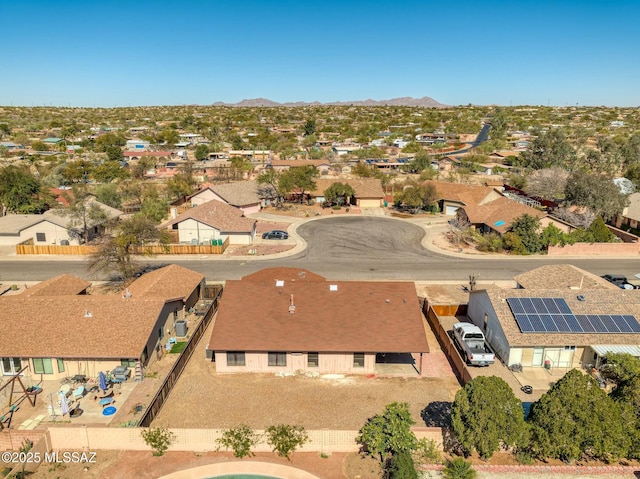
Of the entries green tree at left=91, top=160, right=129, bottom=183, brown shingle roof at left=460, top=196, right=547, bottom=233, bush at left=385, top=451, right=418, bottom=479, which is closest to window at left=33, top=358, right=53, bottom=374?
bush at left=385, top=451, right=418, bottom=479

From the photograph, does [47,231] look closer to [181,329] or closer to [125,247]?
[125,247]

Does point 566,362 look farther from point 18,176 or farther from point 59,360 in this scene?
point 18,176

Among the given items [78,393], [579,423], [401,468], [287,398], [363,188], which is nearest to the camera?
[401,468]

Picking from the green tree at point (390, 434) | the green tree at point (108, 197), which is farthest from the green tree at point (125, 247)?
the green tree at point (108, 197)

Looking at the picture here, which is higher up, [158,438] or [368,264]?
[158,438]

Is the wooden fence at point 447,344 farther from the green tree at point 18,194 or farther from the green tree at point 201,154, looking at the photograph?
the green tree at point 201,154

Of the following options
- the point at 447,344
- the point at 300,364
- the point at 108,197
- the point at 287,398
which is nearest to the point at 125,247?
→ the point at 300,364

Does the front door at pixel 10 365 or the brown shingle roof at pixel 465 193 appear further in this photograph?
the brown shingle roof at pixel 465 193

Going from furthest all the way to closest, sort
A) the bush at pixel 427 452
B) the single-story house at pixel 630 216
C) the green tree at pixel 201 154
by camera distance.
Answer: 1. the green tree at pixel 201 154
2. the single-story house at pixel 630 216
3. the bush at pixel 427 452
